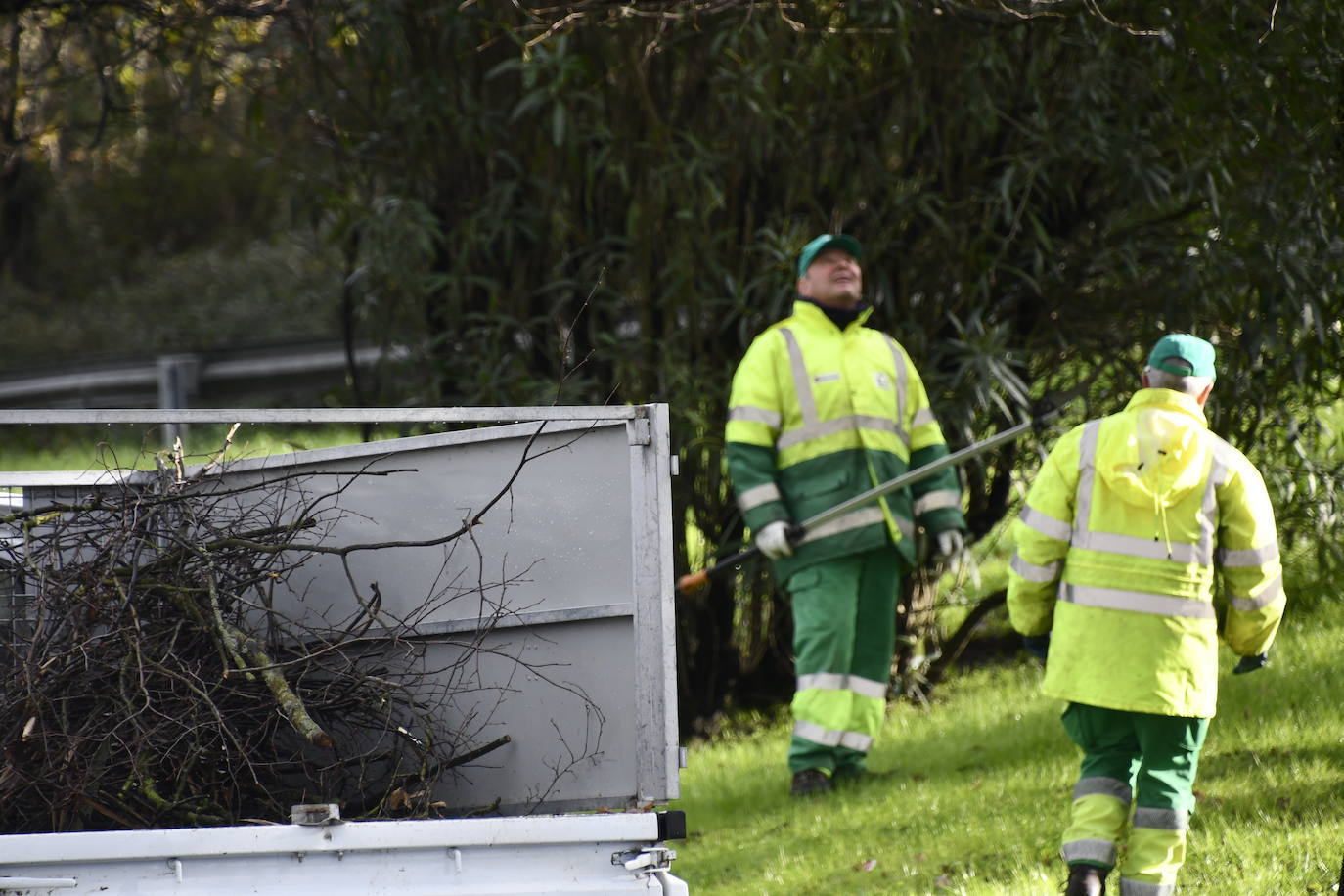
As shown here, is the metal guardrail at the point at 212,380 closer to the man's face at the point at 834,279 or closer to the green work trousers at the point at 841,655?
the man's face at the point at 834,279

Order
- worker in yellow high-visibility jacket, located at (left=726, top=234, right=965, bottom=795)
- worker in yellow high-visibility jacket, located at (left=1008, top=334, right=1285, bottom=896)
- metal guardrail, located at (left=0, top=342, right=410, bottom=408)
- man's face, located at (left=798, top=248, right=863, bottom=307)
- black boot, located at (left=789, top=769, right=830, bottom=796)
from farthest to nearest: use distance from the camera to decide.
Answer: metal guardrail, located at (left=0, top=342, right=410, bottom=408) < man's face, located at (left=798, top=248, right=863, bottom=307) < worker in yellow high-visibility jacket, located at (left=726, top=234, right=965, bottom=795) < black boot, located at (left=789, top=769, right=830, bottom=796) < worker in yellow high-visibility jacket, located at (left=1008, top=334, right=1285, bottom=896)

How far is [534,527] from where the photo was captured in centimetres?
354

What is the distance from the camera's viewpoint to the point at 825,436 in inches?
233

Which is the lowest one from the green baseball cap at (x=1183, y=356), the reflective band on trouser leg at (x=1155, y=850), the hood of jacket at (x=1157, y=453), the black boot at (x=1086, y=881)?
the black boot at (x=1086, y=881)

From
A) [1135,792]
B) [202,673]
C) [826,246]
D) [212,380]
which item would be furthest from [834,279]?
[212,380]

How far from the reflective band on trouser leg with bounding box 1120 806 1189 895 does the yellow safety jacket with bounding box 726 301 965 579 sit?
2024 mm

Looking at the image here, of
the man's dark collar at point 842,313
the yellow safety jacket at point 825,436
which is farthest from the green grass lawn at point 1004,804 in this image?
the man's dark collar at point 842,313

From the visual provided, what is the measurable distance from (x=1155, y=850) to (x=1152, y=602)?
644mm

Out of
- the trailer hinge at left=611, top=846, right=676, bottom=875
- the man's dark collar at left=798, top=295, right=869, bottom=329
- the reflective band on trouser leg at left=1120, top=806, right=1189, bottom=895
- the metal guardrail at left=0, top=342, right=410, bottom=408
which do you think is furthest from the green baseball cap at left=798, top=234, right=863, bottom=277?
the metal guardrail at left=0, top=342, right=410, bottom=408

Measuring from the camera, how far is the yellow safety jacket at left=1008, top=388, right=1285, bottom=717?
13.3 ft

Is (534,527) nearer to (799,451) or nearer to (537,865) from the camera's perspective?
(537,865)

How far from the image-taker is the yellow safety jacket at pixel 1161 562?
4.04m

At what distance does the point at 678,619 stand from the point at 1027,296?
7.10ft

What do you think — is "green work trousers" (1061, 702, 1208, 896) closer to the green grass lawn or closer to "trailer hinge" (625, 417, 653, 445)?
the green grass lawn
